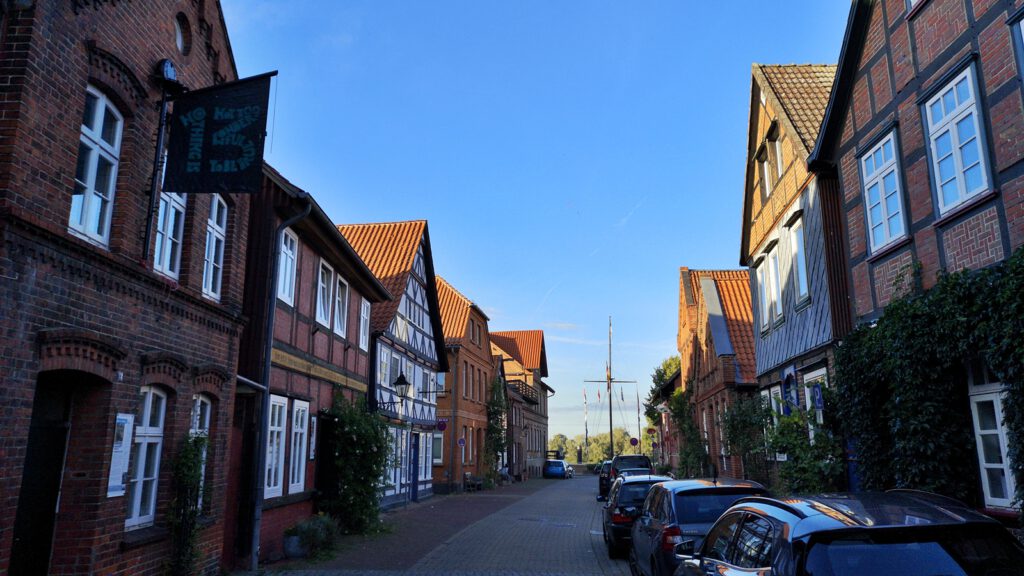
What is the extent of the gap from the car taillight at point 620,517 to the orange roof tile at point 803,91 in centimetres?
762

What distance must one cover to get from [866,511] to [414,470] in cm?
2336

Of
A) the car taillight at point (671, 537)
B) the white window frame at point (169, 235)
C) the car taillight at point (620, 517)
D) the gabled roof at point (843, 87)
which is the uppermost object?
the gabled roof at point (843, 87)

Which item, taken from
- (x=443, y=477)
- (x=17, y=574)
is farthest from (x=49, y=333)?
(x=443, y=477)

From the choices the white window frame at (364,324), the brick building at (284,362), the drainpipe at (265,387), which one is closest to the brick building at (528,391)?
the white window frame at (364,324)

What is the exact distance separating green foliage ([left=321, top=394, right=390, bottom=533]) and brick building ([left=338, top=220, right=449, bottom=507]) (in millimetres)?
5064

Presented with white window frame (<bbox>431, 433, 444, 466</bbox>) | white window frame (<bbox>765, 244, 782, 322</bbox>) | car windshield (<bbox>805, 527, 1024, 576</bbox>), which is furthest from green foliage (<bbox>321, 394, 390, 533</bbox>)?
white window frame (<bbox>431, 433, 444, 466</bbox>)

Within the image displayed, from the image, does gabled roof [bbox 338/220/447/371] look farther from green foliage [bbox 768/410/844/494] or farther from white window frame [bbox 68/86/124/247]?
white window frame [bbox 68/86/124/247]

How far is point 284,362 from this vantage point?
13.2m

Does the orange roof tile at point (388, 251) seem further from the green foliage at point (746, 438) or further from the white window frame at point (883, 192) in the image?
the white window frame at point (883, 192)

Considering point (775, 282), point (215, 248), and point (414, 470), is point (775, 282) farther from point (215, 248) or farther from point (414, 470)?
point (414, 470)

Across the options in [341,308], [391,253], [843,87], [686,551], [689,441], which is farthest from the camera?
[689,441]

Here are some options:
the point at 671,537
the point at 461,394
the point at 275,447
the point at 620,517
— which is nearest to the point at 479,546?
the point at 620,517

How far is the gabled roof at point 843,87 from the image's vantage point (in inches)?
452

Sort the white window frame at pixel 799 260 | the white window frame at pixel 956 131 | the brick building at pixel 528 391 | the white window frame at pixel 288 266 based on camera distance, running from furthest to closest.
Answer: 1. the brick building at pixel 528 391
2. the white window frame at pixel 799 260
3. the white window frame at pixel 288 266
4. the white window frame at pixel 956 131
